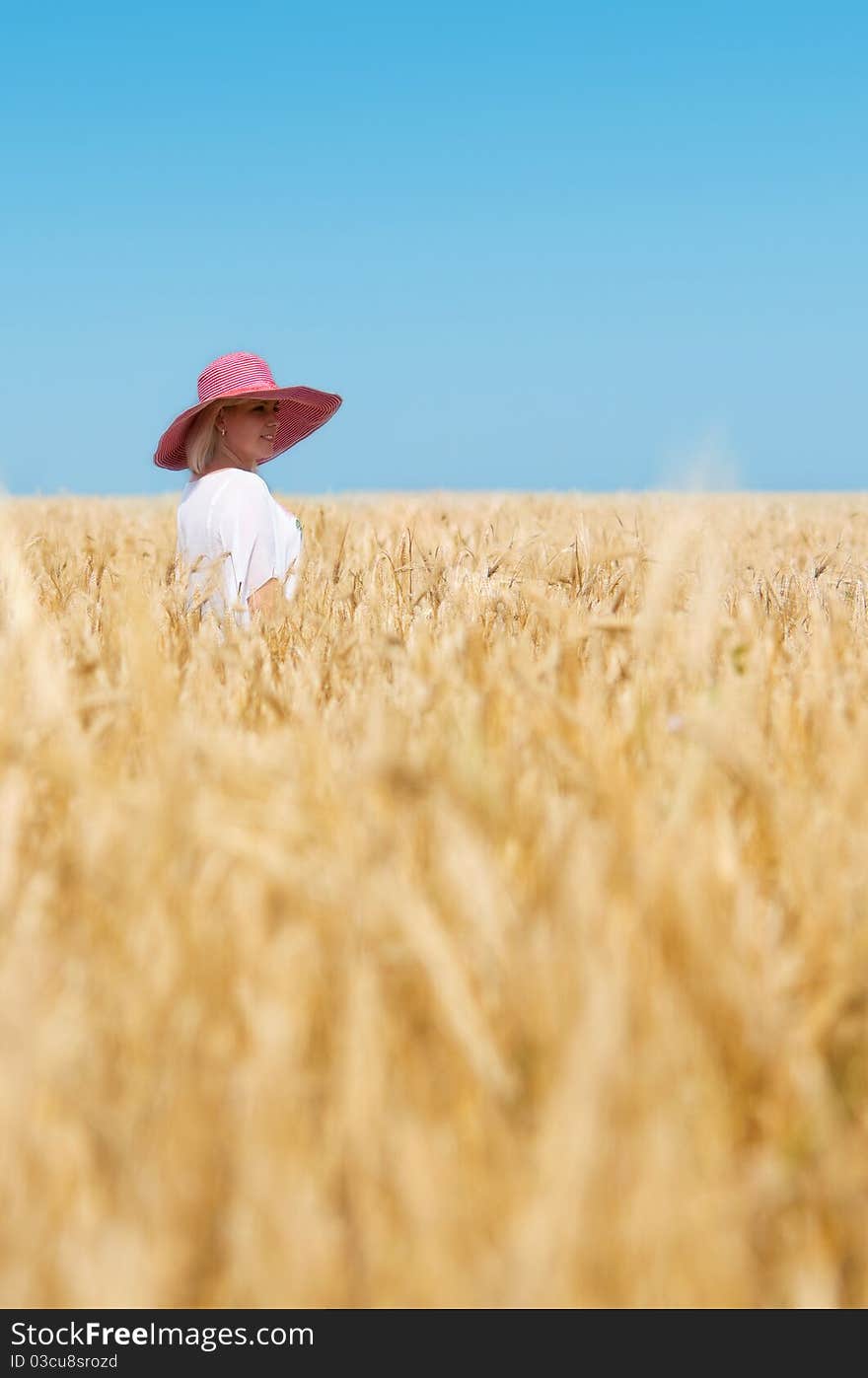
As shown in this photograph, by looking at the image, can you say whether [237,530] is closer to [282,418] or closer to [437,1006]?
[282,418]

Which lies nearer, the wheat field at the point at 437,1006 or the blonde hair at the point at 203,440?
the wheat field at the point at 437,1006

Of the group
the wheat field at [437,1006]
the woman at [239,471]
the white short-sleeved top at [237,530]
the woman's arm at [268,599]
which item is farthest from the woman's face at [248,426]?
the wheat field at [437,1006]

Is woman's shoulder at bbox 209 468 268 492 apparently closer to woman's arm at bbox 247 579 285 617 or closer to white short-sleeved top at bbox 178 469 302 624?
white short-sleeved top at bbox 178 469 302 624

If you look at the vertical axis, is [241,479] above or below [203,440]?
below

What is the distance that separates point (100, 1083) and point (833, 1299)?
0.46 meters

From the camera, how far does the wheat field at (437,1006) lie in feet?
2.26

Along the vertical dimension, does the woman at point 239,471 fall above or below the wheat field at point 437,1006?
above

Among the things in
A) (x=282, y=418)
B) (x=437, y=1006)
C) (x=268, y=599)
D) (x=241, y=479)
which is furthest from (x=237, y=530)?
(x=437, y=1006)

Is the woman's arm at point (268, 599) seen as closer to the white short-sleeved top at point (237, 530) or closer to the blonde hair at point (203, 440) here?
the white short-sleeved top at point (237, 530)

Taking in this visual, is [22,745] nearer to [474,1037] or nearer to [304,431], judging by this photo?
[474,1037]

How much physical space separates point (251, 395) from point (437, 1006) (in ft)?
9.92

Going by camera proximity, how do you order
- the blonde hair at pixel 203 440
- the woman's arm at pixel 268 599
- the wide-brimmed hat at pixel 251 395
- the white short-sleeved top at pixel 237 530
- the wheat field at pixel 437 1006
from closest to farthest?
the wheat field at pixel 437 1006
the woman's arm at pixel 268 599
the white short-sleeved top at pixel 237 530
the wide-brimmed hat at pixel 251 395
the blonde hair at pixel 203 440

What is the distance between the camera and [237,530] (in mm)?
3324

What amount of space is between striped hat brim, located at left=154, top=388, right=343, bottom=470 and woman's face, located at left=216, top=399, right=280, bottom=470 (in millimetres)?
46
